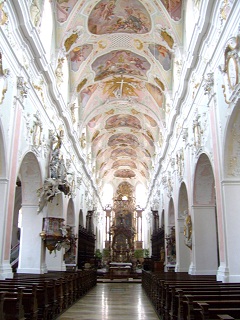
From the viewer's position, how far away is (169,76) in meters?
17.3

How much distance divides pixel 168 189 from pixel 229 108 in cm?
1126

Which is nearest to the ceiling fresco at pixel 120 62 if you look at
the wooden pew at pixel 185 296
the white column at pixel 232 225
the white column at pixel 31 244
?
the white column at pixel 31 244

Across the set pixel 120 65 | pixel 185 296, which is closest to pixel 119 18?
pixel 120 65

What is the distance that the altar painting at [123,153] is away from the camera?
32.7 meters

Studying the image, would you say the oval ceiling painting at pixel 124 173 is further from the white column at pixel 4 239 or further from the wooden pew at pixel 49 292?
the white column at pixel 4 239

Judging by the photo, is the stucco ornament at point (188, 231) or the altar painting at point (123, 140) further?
the altar painting at point (123, 140)

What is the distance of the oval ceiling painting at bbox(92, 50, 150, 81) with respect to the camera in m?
17.9

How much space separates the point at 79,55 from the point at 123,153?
17.6 meters

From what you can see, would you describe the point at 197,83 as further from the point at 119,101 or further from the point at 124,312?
the point at 119,101

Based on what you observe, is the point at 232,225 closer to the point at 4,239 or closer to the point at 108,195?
the point at 4,239

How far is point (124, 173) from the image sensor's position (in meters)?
40.2

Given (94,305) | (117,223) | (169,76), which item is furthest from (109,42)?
(117,223)

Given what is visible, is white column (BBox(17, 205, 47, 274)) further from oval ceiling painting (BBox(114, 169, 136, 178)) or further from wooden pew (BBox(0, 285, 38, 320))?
oval ceiling painting (BBox(114, 169, 136, 178))

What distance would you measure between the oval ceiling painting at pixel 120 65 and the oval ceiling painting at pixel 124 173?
2106 cm
